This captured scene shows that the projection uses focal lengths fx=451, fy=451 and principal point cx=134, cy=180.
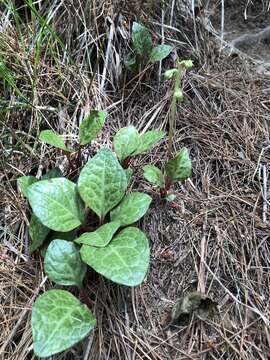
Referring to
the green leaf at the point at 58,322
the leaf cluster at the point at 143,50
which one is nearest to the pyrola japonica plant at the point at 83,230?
the green leaf at the point at 58,322

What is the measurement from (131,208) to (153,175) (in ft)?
0.51

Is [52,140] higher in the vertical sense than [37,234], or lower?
higher

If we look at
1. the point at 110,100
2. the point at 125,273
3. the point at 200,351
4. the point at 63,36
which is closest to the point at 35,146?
the point at 110,100

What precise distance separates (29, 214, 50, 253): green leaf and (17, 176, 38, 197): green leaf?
108 millimetres

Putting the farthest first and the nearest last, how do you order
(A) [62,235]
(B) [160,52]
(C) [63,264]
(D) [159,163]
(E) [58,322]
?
(B) [160,52] → (D) [159,163] → (A) [62,235] → (C) [63,264] → (E) [58,322]

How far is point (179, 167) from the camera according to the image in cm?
150

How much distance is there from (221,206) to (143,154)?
35 centimetres

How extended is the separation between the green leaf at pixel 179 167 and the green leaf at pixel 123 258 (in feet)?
0.84

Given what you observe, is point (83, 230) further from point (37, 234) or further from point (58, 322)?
point (58, 322)

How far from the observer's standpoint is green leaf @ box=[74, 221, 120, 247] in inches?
51.1

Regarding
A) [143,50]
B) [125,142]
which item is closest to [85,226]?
[125,142]

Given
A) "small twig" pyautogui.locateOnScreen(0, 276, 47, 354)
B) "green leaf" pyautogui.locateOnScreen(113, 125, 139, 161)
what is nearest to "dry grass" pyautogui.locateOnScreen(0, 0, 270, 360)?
"small twig" pyautogui.locateOnScreen(0, 276, 47, 354)

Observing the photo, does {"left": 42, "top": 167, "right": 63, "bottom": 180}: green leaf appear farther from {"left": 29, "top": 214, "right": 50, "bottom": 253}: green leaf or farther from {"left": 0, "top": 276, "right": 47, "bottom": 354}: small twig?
{"left": 0, "top": 276, "right": 47, "bottom": 354}: small twig

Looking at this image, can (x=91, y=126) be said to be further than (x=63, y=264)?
Yes
